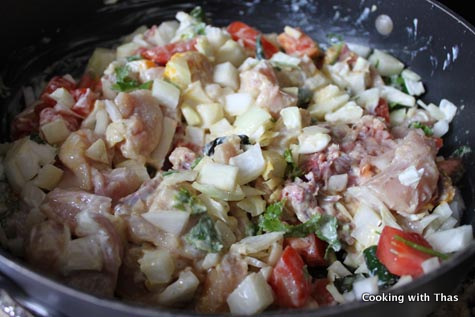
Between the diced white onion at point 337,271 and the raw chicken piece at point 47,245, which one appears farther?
the diced white onion at point 337,271

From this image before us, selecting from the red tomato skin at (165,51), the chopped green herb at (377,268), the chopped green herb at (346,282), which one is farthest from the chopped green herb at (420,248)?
the red tomato skin at (165,51)

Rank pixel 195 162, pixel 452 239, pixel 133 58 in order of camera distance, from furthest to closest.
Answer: pixel 133 58 → pixel 195 162 → pixel 452 239

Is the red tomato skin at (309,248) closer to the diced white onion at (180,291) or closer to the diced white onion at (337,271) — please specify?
the diced white onion at (337,271)

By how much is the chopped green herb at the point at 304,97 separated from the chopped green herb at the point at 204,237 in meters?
1.23

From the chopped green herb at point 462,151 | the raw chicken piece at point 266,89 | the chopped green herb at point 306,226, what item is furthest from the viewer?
the raw chicken piece at point 266,89

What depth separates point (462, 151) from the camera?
3.24 metres

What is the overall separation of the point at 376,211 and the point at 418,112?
94 cm

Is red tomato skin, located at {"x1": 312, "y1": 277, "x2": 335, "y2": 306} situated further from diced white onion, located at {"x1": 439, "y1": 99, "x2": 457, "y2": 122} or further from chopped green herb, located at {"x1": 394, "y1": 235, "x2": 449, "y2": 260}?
diced white onion, located at {"x1": 439, "y1": 99, "x2": 457, "y2": 122}

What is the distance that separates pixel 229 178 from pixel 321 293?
0.74 m

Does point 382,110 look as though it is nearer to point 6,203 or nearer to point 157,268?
point 157,268

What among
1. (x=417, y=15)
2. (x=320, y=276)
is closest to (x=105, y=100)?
(x=320, y=276)

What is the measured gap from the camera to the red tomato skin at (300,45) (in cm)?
385

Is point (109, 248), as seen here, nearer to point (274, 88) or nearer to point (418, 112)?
point (274, 88)

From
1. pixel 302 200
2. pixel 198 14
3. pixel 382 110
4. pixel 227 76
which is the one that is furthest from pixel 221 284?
pixel 198 14
